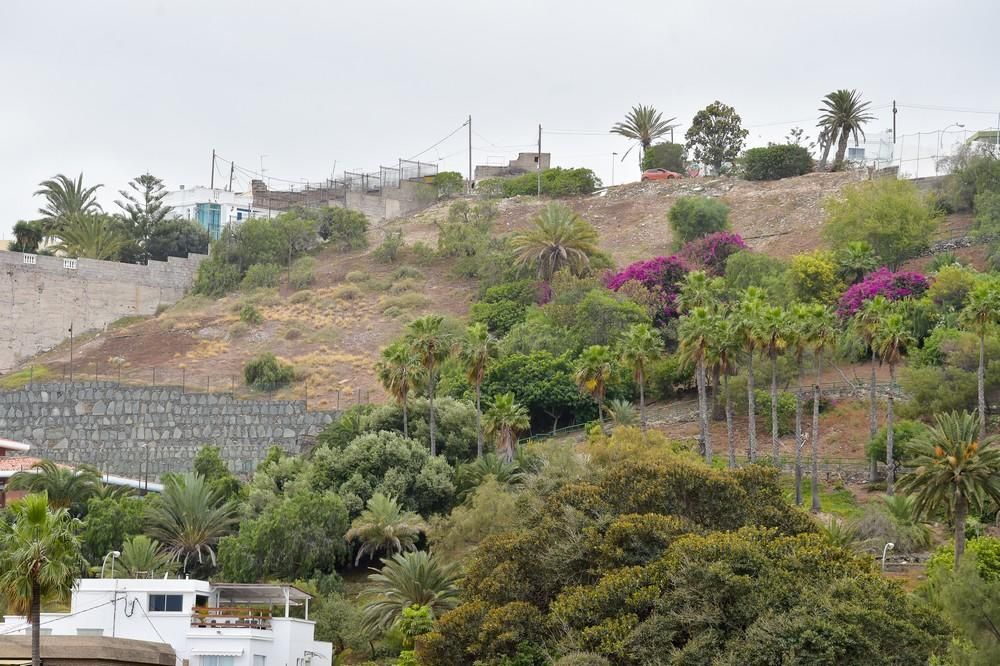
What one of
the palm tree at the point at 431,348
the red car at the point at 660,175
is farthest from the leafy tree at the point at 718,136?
the palm tree at the point at 431,348

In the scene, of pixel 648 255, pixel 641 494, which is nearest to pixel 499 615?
pixel 641 494

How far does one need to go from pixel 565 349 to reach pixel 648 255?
24953 millimetres

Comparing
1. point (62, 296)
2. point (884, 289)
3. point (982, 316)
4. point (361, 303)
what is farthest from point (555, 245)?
point (982, 316)

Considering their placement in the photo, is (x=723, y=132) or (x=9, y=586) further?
(x=723, y=132)

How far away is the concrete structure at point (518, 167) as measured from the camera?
142375mm

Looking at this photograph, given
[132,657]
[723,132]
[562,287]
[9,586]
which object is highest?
[723,132]

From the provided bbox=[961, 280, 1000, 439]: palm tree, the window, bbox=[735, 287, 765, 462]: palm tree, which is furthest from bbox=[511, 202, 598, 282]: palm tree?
the window

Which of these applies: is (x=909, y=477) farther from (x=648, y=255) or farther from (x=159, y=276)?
(x=159, y=276)

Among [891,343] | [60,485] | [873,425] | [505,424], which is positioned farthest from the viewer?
[505,424]

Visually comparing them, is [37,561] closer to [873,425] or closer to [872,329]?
[872,329]

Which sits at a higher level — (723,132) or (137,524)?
(723,132)

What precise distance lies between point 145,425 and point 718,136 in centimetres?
6371

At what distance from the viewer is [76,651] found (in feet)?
149

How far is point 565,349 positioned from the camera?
86750mm
